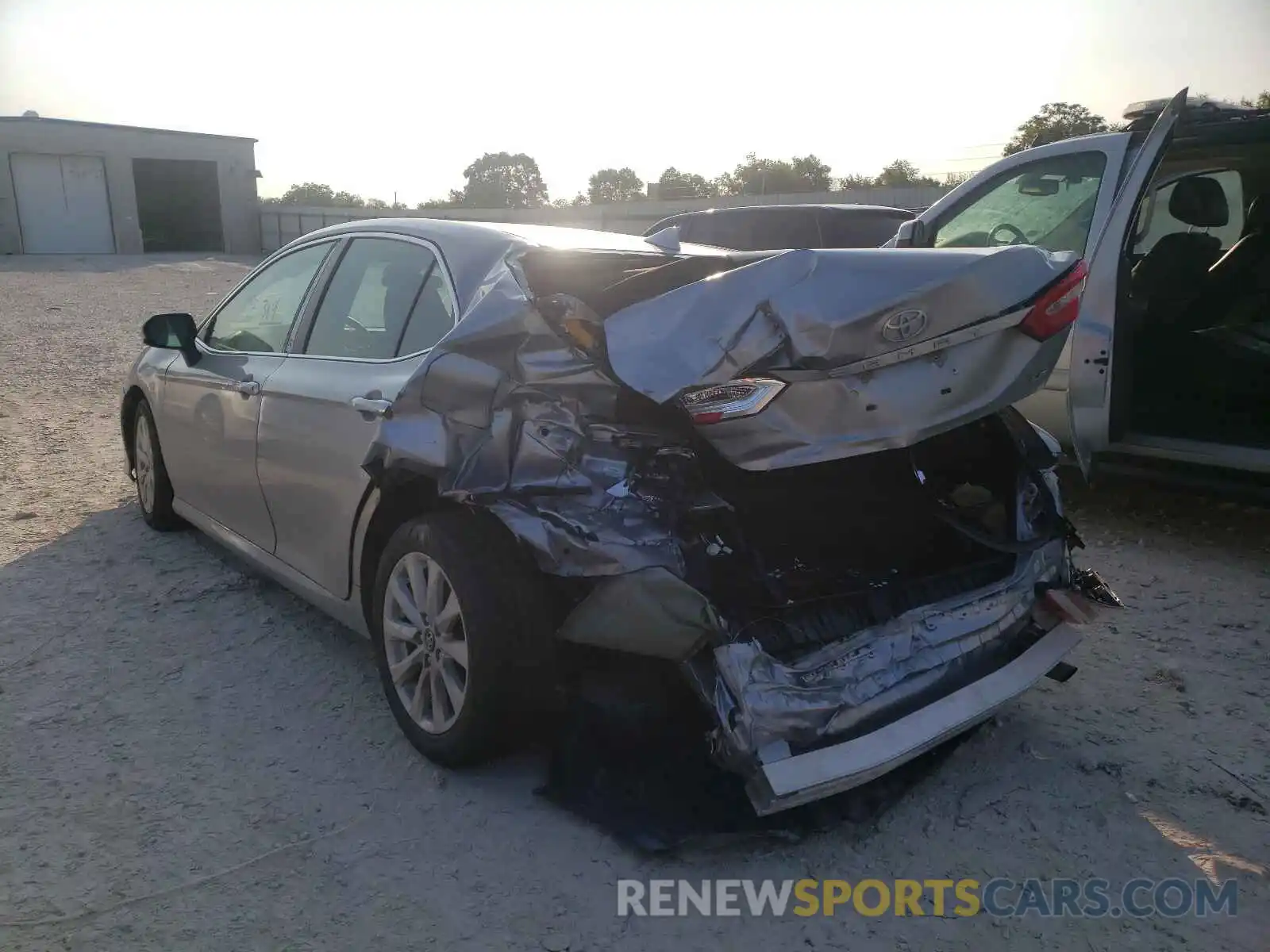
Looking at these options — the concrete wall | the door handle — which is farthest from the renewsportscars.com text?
the concrete wall

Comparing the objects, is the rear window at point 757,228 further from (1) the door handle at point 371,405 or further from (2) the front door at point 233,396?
(1) the door handle at point 371,405

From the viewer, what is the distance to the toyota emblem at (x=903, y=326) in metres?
2.64

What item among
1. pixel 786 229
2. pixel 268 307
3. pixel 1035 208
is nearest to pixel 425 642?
pixel 268 307

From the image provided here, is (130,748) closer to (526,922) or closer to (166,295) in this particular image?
(526,922)

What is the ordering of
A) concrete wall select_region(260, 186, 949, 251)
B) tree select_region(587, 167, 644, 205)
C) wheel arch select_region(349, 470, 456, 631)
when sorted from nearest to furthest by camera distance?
wheel arch select_region(349, 470, 456, 631) < concrete wall select_region(260, 186, 949, 251) < tree select_region(587, 167, 644, 205)

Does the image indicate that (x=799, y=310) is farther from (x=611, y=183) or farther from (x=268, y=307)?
(x=611, y=183)

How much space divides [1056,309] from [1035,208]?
303 cm

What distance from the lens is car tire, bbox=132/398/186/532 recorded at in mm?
5086

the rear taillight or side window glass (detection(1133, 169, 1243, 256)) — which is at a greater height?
side window glass (detection(1133, 169, 1243, 256))

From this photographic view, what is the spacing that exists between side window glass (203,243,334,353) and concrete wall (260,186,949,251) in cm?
1412

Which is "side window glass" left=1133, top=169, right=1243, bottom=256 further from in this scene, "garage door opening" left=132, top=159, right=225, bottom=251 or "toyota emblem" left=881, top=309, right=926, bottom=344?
"garage door opening" left=132, top=159, right=225, bottom=251

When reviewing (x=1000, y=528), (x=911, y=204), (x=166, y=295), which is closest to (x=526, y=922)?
(x=1000, y=528)

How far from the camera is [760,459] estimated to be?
2602 millimetres

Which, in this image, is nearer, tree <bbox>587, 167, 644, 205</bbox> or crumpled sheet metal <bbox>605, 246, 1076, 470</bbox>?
crumpled sheet metal <bbox>605, 246, 1076, 470</bbox>
